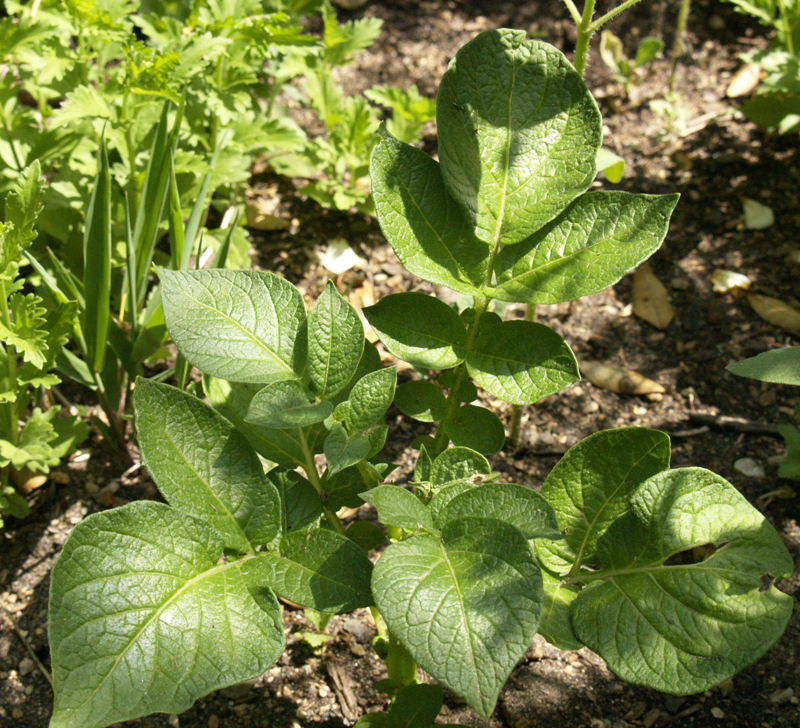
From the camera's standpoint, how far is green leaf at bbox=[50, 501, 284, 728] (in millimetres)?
1066

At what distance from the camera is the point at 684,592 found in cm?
121

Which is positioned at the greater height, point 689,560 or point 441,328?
point 441,328

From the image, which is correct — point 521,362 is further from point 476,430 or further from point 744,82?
point 744,82

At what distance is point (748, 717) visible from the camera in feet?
5.01

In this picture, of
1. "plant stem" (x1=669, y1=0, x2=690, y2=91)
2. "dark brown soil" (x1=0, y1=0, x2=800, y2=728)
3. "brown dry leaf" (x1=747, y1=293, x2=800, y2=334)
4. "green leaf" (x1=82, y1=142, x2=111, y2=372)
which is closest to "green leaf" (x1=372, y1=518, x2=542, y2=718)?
"dark brown soil" (x1=0, y1=0, x2=800, y2=728)

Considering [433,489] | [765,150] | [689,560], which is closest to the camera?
[433,489]

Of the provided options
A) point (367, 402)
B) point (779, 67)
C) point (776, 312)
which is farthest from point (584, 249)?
point (779, 67)

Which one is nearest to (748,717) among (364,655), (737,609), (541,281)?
(737,609)

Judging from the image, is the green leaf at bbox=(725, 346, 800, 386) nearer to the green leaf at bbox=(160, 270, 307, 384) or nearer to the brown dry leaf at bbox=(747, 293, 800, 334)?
the green leaf at bbox=(160, 270, 307, 384)

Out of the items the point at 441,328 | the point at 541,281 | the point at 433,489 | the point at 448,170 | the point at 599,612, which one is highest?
the point at 448,170

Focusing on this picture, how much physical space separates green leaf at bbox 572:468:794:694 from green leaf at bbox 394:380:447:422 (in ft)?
1.30

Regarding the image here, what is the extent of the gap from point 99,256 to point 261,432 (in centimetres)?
62

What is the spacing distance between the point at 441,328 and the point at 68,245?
4.14ft

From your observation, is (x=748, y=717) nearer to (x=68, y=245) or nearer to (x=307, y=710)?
(x=307, y=710)
